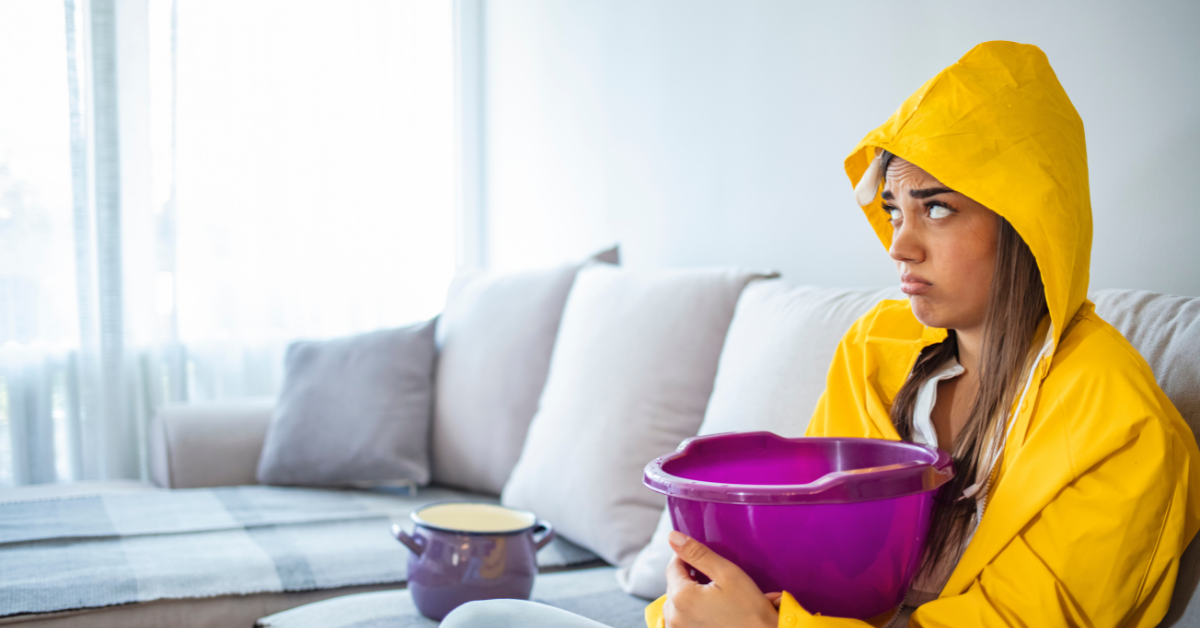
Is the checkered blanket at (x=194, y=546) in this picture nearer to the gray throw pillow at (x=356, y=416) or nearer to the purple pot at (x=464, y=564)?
the gray throw pillow at (x=356, y=416)

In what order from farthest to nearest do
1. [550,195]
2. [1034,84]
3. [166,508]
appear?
[550,195]
[166,508]
[1034,84]

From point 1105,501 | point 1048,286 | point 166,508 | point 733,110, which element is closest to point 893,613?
point 1105,501

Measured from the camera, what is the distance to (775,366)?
42.6 inches

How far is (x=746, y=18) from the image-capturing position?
1661mm

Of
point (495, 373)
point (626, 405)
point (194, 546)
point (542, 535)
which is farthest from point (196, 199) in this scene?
point (542, 535)

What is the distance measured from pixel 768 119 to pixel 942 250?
0.92 m

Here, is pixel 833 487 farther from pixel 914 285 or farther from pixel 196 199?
pixel 196 199

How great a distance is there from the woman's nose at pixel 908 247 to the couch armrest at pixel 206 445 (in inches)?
65.9

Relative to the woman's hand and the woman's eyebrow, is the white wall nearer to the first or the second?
the woman's eyebrow

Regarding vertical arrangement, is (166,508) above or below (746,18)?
below

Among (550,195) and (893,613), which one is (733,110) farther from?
(893,613)

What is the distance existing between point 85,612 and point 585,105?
5.34 ft

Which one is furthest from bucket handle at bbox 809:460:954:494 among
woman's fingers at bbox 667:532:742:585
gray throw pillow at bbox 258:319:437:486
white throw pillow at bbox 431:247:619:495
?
gray throw pillow at bbox 258:319:437:486

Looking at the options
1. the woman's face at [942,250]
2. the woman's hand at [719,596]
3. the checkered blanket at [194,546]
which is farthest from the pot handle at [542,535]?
the woman's face at [942,250]
